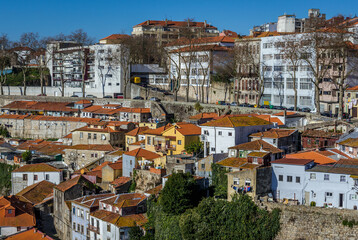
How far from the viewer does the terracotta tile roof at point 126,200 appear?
39.8m

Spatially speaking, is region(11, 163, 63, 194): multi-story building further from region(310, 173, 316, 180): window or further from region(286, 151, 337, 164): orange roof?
region(310, 173, 316, 180): window

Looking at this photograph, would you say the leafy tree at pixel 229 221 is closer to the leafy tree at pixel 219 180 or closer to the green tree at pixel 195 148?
the leafy tree at pixel 219 180

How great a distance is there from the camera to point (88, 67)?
85750mm

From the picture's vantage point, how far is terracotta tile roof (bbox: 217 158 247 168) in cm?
3904

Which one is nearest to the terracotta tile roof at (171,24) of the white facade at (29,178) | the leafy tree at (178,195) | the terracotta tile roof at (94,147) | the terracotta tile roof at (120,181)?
the terracotta tile roof at (94,147)

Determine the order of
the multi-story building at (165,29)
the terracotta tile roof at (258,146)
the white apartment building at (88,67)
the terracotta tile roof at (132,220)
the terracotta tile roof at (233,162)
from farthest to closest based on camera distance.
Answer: the multi-story building at (165,29)
the white apartment building at (88,67)
the terracotta tile roof at (258,146)
the terracotta tile roof at (233,162)
the terracotta tile roof at (132,220)

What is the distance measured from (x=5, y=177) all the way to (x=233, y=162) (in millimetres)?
27366

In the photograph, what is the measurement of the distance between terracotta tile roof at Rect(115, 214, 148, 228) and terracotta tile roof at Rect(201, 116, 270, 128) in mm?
10477

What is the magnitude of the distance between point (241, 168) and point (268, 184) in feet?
7.13

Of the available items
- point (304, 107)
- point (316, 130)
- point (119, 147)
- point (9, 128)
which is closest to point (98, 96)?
point (9, 128)

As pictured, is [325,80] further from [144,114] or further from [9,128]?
[9,128]

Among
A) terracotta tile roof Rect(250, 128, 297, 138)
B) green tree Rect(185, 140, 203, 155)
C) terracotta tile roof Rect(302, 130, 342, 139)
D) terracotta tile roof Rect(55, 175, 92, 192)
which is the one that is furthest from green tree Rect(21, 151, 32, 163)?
terracotta tile roof Rect(302, 130, 342, 139)

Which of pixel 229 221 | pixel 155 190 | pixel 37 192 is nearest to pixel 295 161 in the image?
pixel 229 221

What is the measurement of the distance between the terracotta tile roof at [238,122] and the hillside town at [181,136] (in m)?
0.12
